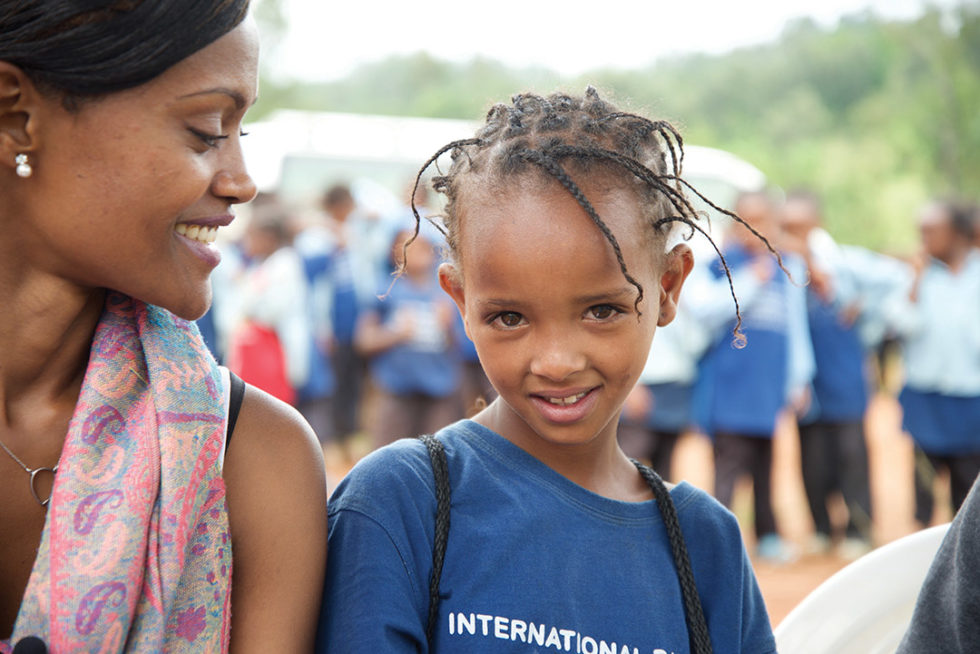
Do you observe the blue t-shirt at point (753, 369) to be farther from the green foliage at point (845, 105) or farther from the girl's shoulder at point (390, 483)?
the green foliage at point (845, 105)

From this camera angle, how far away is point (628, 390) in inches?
70.9

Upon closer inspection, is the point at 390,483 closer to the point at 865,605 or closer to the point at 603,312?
the point at 603,312

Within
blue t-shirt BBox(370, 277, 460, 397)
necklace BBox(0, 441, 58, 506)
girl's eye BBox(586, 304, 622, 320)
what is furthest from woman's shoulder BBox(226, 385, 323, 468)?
blue t-shirt BBox(370, 277, 460, 397)

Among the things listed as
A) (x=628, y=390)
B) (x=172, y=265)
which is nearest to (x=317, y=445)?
(x=172, y=265)

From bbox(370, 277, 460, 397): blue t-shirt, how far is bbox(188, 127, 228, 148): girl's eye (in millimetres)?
6020

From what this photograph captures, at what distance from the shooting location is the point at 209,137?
156cm

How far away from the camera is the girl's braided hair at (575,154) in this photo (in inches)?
68.8

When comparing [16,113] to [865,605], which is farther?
[865,605]

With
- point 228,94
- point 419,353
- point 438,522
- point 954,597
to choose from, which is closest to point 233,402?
point 438,522

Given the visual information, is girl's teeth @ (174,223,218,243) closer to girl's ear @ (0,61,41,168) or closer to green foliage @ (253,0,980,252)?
girl's ear @ (0,61,41,168)

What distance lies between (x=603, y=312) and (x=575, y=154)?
25 cm

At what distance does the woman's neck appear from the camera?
1.61 meters

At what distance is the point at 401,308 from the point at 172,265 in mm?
6229

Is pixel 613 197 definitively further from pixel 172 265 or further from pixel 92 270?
pixel 92 270
